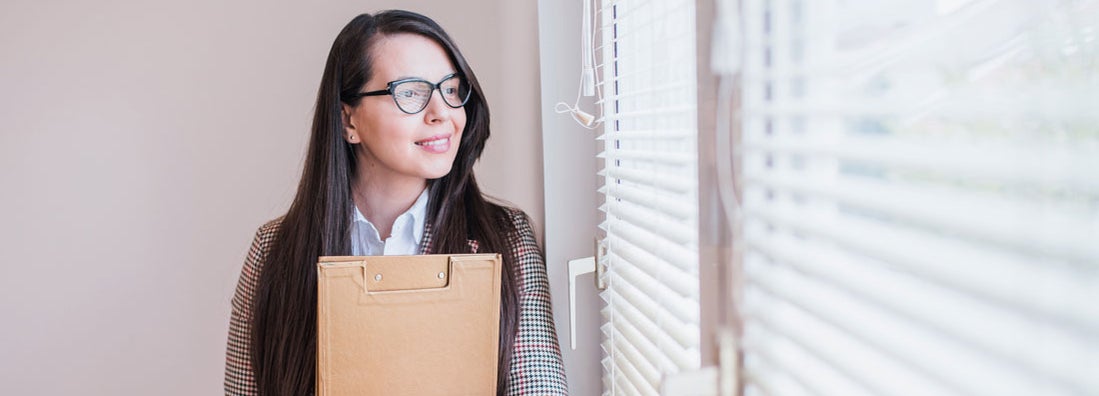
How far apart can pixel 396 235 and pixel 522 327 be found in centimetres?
27

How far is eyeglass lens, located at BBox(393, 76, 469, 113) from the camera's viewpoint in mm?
1192

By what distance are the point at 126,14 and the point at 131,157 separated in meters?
0.35

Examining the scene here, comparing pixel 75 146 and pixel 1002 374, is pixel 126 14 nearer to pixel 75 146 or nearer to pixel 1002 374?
pixel 75 146

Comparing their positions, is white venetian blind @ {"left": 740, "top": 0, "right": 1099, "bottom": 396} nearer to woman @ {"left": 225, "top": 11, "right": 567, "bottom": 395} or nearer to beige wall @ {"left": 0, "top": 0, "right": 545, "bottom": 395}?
woman @ {"left": 225, "top": 11, "right": 567, "bottom": 395}

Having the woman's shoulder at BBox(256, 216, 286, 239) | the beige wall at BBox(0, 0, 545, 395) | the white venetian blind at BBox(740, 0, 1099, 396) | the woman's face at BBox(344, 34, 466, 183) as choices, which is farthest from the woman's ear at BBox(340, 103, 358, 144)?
the white venetian blind at BBox(740, 0, 1099, 396)

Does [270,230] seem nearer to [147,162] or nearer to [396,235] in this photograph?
[396,235]

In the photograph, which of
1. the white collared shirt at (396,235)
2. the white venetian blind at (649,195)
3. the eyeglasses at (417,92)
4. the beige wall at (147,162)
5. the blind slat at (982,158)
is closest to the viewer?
the blind slat at (982,158)

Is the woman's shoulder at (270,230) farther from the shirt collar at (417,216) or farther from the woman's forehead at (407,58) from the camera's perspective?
the woman's forehead at (407,58)

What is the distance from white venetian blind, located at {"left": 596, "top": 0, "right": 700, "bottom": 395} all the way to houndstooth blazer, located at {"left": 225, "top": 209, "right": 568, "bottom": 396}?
10 centimetres

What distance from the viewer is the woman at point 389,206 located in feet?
3.98

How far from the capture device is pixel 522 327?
1243 mm

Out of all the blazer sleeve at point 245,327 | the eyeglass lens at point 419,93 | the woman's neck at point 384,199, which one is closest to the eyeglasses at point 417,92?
the eyeglass lens at point 419,93

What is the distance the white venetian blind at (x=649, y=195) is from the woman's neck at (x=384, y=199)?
34cm

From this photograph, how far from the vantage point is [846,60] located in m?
0.46
